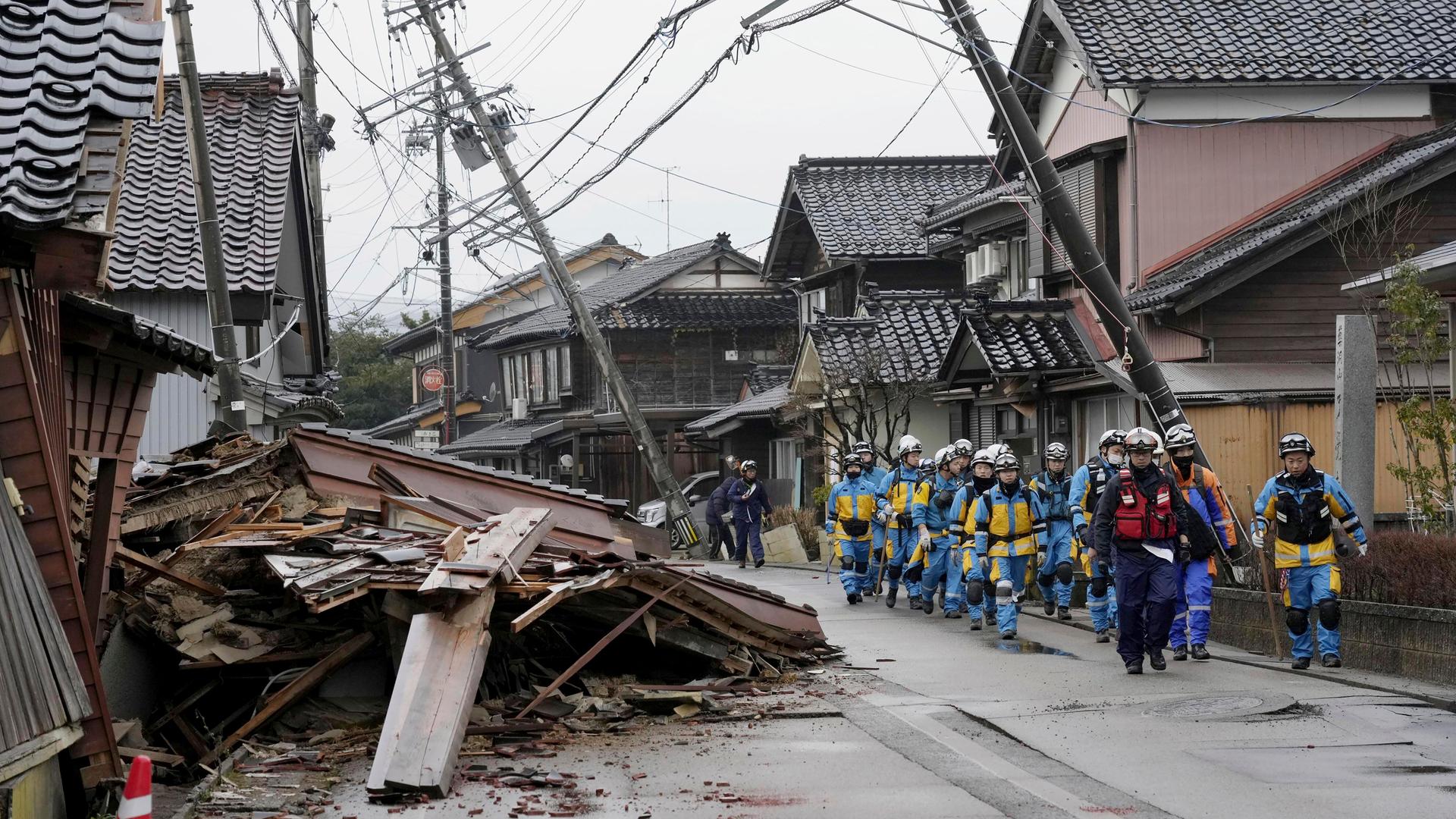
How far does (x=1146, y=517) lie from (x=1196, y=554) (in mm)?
788

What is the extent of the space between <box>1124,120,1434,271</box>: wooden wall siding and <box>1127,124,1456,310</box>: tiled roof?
0.36 meters

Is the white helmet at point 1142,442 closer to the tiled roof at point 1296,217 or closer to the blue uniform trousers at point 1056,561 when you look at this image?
the blue uniform trousers at point 1056,561

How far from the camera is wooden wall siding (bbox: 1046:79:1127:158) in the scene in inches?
923

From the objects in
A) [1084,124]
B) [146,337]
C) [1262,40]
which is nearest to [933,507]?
[1084,124]

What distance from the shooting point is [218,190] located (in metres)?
20.6

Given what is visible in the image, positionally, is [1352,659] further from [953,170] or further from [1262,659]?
[953,170]

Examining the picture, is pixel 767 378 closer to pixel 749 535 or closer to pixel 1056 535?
pixel 749 535

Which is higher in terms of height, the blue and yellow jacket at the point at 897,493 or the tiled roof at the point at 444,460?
the tiled roof at the point at 444,460

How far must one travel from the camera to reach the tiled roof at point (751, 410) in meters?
36.4

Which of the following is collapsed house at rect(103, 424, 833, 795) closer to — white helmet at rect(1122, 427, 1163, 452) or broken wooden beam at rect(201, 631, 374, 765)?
broken wooden beam at rect(201, 631, 374, 765)

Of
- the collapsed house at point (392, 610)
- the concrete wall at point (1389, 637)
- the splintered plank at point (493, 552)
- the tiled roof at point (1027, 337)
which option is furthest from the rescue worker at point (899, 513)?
the splintered plank at point (493, 552)

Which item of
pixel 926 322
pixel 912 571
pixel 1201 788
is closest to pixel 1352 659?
pixel 1201 788

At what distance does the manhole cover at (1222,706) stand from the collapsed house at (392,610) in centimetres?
327

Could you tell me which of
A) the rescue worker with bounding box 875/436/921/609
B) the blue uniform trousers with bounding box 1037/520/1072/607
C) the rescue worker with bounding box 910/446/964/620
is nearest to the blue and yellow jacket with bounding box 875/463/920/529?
the rescue worker with bounding box 875/436/921/609
